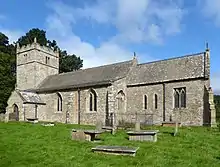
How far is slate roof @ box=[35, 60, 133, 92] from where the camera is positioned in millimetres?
32969

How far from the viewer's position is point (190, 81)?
91.1ft

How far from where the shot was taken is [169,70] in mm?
30516

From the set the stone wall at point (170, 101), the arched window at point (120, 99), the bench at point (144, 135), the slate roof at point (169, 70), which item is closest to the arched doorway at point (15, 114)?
the arched window at point (120, 99)

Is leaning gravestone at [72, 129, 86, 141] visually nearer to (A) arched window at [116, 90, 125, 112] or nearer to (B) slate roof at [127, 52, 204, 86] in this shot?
(A) arched window at [116, 90, 125, 112]

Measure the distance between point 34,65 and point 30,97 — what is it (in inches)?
311

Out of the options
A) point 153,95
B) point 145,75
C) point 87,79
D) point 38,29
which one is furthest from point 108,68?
point 38,29

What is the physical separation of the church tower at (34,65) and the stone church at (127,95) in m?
1.87

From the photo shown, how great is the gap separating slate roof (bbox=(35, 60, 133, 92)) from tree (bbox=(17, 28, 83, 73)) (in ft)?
89.9

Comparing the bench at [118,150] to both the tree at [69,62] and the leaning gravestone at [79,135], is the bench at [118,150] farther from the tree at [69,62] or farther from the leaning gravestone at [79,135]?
the tree at [69,62]

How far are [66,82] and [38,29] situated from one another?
35035 mm

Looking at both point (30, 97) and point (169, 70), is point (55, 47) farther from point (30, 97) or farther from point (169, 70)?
point (169, 70)

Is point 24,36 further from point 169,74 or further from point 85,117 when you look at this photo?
point 169,74

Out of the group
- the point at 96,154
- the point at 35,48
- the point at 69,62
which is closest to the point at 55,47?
the point at 69,62

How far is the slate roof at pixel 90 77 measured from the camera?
32969 millimetres
